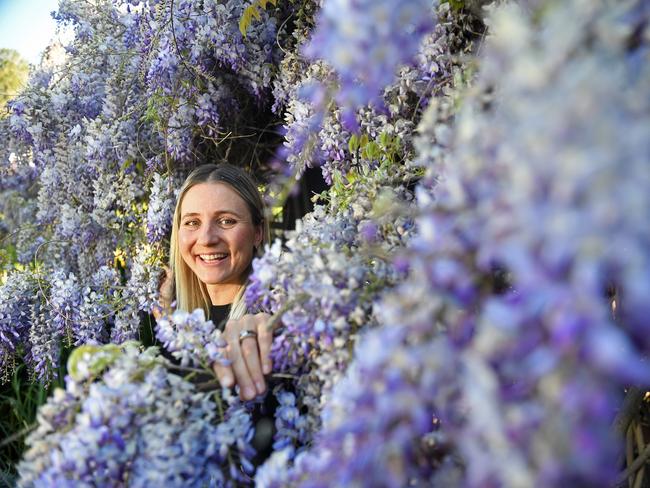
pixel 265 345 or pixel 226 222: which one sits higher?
pixel 226 222

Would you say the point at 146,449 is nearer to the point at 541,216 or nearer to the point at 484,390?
the point at 484,390

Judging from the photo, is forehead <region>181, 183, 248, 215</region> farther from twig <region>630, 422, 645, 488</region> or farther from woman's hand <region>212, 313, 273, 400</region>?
twig <region>630, 422, 645, 488</region>

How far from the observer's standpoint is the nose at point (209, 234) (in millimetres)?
2414

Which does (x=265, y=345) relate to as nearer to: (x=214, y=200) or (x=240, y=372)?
(x=240, y=372)

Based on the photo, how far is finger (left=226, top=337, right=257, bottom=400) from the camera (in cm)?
134

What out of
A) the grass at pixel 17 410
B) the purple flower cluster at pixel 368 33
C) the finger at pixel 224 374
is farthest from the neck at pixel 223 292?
A: the purple flower cluster at pixel 368 33

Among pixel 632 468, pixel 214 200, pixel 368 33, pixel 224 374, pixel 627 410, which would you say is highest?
pixel 214 200

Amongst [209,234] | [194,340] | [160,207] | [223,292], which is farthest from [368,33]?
[160,207]

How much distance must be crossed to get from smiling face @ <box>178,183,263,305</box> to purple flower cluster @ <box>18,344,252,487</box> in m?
1.21

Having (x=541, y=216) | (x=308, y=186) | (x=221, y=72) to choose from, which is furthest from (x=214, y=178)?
(x=541, y=216)

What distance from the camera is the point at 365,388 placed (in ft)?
2.36

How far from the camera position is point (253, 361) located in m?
1.38

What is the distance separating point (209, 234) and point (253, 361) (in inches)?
43.7

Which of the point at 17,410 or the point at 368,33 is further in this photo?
the point at 17,410
